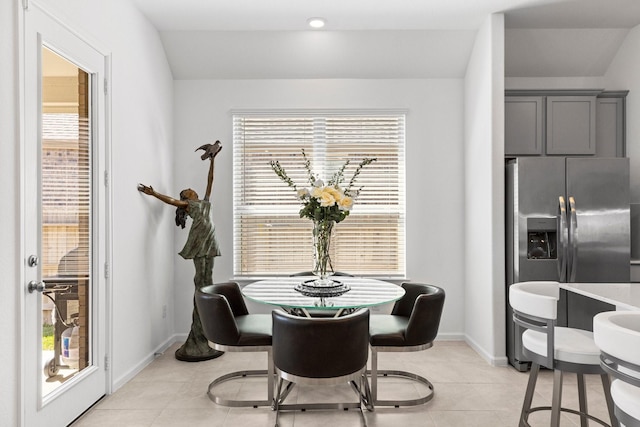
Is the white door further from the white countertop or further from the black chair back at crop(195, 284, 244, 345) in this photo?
the white countertop

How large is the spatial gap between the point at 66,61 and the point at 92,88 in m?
0.32

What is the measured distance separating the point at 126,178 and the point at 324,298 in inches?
71.1

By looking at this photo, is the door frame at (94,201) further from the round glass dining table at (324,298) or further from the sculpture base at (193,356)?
the round glass dining table at (324,298)

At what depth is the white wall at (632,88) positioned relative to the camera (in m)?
4.13

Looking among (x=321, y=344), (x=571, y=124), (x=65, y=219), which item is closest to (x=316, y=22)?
(x=571, y=124)

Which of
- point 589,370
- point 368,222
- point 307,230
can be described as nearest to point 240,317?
point 307,230

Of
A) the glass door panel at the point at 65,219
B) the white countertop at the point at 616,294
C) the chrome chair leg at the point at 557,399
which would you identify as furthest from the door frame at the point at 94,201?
the white countertop at the point at 616,294

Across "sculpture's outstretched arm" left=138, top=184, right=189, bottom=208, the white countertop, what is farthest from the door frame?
the white countertop

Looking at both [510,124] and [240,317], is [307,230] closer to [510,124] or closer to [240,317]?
[240,317]

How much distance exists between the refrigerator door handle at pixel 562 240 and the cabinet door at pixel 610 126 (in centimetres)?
125

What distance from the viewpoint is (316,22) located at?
399 centimetres

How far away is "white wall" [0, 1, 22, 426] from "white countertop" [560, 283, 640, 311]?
2.87m

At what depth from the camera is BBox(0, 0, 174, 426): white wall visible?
214cm

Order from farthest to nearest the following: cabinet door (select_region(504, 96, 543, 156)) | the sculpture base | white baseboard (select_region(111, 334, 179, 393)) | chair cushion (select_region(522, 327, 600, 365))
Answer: cabinet door (select_region(504, 96, 543, 156)), the sculpture base, white baseboard (select_region(111, 334, 179, 393)), chair cushion (select_region(522, 327, 600, 365))
